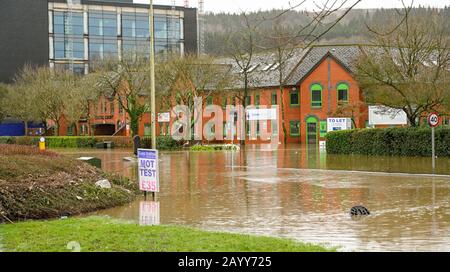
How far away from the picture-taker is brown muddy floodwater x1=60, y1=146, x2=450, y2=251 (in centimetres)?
1177

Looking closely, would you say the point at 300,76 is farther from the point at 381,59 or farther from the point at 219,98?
the point at 381,59

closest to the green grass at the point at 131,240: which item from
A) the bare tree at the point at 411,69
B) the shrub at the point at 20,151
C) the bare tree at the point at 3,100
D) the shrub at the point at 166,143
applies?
the shrub at the point at 20,151

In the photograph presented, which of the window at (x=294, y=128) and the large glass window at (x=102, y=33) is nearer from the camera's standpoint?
the window at (x=294, y=128)

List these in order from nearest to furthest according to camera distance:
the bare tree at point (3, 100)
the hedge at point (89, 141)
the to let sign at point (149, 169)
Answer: the to let sign at point (149, 169) < the hedge at point (89, 141) < the bare tree at point (3, 100)

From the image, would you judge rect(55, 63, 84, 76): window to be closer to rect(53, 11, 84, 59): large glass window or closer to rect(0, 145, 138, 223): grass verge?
rect(53, 11, 84, 59): large glass window

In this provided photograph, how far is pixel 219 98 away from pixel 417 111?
2553cm

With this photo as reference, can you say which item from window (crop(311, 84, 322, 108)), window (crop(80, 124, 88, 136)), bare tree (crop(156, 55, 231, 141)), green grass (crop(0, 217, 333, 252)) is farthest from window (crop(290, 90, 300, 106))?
green grass (crop(0, 217, 333, 252))

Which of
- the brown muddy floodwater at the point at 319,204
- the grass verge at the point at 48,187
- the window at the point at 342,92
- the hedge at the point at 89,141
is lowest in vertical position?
the brown muddy floodwater at the point at 319,204

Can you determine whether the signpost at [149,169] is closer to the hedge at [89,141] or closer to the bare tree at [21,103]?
the hedge at [89,141]

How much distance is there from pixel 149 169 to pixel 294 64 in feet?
162

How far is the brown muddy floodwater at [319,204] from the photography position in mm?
11766

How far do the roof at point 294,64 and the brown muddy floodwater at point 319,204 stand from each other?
109ft

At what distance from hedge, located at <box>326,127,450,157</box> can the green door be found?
67.9 ft

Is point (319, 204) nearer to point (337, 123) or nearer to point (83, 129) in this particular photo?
point (337, 123)
